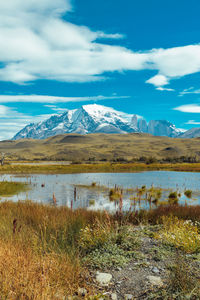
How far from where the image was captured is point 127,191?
34656 mm

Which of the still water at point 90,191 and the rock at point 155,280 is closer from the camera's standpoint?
the rock at point 155,280

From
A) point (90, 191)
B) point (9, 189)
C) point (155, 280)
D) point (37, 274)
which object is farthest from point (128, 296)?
point (9, 189)

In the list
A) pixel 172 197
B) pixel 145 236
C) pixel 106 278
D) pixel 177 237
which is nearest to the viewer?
pixel 106 278

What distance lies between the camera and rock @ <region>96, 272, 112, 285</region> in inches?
232

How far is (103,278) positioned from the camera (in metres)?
6.04

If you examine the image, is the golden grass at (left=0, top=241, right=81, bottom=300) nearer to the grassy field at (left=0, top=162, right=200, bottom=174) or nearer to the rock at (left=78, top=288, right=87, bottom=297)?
the rock at (left=78, top=288, right=87, bottom=297)

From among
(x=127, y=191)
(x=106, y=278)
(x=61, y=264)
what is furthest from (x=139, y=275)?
(x=127, y=191)

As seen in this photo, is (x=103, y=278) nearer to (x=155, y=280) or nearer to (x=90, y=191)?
(x=155, y=280)

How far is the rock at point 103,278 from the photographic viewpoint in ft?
19.3

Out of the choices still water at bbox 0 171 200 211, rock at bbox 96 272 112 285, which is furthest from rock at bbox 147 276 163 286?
still water at bbox 0 171 200 211

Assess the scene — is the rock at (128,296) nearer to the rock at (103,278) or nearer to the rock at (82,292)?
the rock at (103,278)

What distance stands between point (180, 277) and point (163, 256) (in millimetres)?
1976

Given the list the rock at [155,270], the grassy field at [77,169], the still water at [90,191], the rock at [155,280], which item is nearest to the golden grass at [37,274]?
the rock at [155,280]

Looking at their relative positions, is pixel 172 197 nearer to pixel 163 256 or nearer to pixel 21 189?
pixel 21 189
